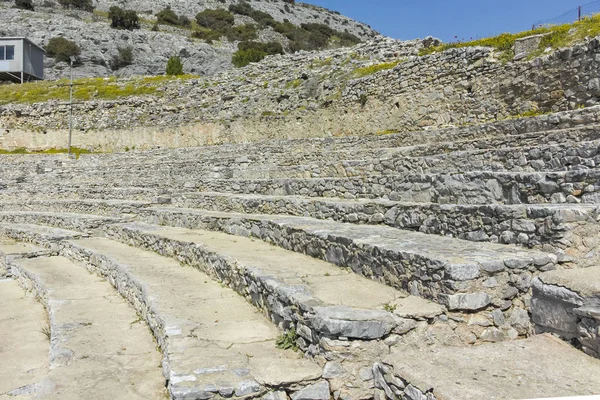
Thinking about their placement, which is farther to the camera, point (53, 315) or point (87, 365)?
point (53, 315)

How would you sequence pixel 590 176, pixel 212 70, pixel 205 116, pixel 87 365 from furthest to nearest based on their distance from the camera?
pixel 212 70 < pixel 205 116 < pixel 590 176 < pixel 87 365

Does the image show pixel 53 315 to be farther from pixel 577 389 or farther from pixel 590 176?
pixel 590 176

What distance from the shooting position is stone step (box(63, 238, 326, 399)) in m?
3.48

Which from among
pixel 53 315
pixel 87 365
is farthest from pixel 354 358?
pixel 53 315

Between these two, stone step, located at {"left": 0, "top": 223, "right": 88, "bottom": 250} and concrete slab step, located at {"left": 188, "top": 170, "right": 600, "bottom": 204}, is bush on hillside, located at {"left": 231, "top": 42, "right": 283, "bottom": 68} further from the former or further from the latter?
concrete slab step, located at {"left": 188, "top": 170, "right": 600, "bottom": 204}

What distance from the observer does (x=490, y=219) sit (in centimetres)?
502

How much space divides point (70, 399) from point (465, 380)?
3019 millimetres

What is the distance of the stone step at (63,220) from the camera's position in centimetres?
1204

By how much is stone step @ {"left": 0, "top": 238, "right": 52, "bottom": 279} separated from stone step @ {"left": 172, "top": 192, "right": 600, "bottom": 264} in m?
6.64

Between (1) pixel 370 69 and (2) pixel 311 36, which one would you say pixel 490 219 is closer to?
(1) pixel 370 69

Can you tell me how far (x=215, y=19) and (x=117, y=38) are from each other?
59.7 ft

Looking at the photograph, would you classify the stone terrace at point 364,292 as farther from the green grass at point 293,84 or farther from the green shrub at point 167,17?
the green shrub at point 167,17

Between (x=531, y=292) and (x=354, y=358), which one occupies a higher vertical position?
(x=531, y=292)

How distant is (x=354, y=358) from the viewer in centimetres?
368
